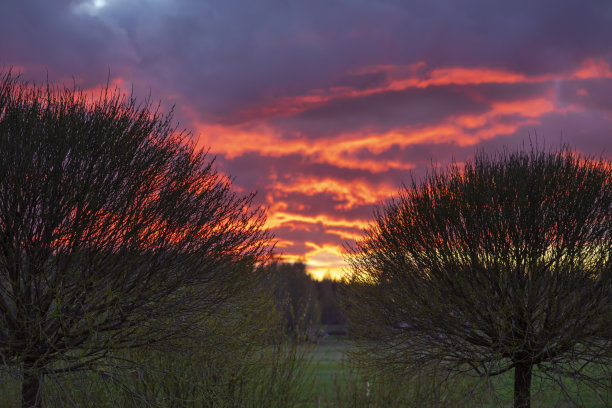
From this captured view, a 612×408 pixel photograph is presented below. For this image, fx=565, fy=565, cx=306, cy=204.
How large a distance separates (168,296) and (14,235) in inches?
156

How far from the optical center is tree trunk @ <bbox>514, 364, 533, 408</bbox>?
16812mm

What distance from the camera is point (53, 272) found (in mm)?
13672

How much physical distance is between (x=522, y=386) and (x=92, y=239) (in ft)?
42.8

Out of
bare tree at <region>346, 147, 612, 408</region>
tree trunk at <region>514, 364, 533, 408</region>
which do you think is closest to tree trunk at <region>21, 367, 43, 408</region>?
bare tree at <region>346, 147, 612, 408</region>

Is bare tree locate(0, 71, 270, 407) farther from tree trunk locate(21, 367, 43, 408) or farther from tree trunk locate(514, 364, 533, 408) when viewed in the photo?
tree trunk locate(514, 364, 533, 408)

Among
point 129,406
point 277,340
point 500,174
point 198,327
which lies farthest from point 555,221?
point 129,406

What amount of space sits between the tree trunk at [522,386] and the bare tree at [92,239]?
9009mm

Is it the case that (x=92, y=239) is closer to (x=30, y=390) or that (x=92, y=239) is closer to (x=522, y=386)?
(x=30, y=390)

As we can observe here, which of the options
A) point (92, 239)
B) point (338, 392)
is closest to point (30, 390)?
point (92, 239)

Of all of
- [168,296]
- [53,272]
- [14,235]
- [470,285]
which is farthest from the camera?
[470,285]

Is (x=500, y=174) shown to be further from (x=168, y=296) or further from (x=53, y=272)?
(x=53, y=272)

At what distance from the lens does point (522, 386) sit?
17.1m

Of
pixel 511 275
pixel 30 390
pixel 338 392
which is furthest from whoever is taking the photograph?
pixel 338 392

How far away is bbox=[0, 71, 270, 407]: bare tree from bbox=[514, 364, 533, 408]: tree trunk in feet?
29.6
